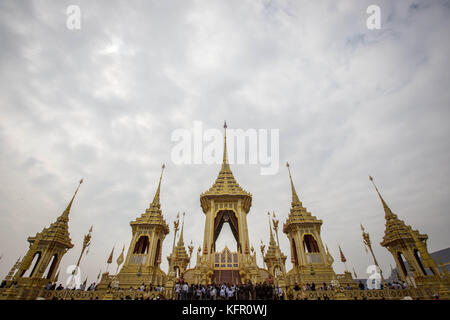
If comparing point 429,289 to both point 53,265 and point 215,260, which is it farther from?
point 53,265

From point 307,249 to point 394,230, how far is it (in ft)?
40.7

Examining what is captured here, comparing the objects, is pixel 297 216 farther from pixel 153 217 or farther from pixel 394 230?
pixel 153 217

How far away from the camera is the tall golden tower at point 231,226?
74.9 ft

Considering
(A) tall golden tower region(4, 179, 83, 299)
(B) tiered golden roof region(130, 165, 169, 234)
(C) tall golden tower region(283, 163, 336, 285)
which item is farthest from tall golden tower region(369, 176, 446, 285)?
(A) tall golden tower region(4, 179, 83, 299)

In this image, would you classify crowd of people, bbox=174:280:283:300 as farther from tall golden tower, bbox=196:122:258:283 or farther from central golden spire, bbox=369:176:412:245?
central golden spire, bbox=369:176:412:245

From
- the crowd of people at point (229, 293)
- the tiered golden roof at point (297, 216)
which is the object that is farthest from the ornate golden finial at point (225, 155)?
the crowd of people at point (229, 293)

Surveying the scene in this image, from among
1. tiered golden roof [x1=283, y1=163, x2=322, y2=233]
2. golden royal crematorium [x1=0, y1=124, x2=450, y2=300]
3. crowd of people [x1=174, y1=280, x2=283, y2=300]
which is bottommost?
crowd of people [x1=174, y1=280, x2=283, y2=300]

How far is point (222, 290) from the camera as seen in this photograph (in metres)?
16.0

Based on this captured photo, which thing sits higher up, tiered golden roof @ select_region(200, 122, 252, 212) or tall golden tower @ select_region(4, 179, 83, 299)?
tiered golden roof @ select_region(200, 122, 252, 212)

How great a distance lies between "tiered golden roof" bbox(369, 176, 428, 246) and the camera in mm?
28641

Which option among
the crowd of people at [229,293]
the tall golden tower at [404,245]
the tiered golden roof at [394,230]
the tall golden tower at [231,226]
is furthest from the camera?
the tiered golden roof at [394,230]

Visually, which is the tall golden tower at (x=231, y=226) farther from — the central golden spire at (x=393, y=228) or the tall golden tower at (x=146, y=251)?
the central golden spire at (x=393, y=228)

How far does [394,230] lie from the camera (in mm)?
29547
